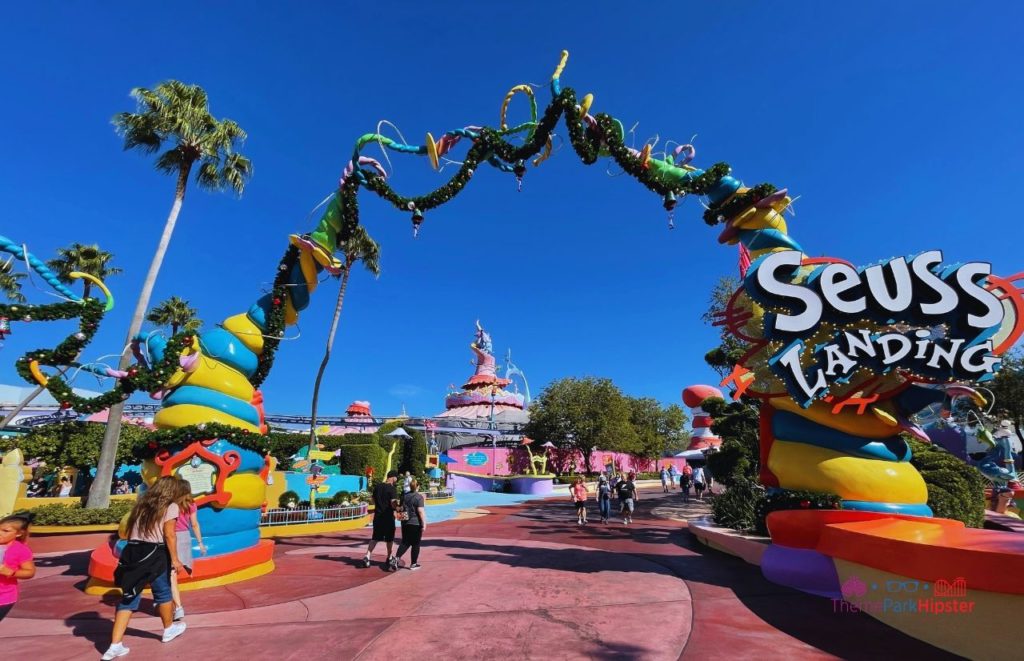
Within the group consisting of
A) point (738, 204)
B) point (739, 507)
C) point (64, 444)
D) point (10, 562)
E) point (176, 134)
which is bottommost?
point (739, 507)

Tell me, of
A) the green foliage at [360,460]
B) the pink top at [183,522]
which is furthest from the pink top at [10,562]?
the green foliage at [360,460]

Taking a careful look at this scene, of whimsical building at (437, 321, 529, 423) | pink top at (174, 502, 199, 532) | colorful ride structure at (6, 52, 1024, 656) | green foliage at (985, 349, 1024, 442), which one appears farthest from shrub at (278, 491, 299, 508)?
whimsical building at (437, 321, 529, 423)

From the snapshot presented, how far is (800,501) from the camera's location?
7.58 m

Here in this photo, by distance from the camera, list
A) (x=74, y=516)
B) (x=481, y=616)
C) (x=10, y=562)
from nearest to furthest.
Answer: (x=10, y=562)
(x=481, y=616)
(x=74, y=516)

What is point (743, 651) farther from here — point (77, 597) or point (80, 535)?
point (80, 535)

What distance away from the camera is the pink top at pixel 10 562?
3.91 metres

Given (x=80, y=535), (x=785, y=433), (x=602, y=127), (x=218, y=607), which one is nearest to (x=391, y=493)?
(x=218, y=607)

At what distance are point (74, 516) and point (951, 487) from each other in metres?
21.1

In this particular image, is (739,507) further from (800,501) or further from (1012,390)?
(1012,390)

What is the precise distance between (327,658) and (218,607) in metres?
2.81

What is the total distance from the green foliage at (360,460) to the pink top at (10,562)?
2229 cm

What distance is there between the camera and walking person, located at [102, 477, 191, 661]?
→ 15.5 ft

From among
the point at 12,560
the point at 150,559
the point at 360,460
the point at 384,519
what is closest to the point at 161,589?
the point at 150,559

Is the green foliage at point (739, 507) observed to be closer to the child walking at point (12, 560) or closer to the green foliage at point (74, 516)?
the child walking at point (12, 560)
